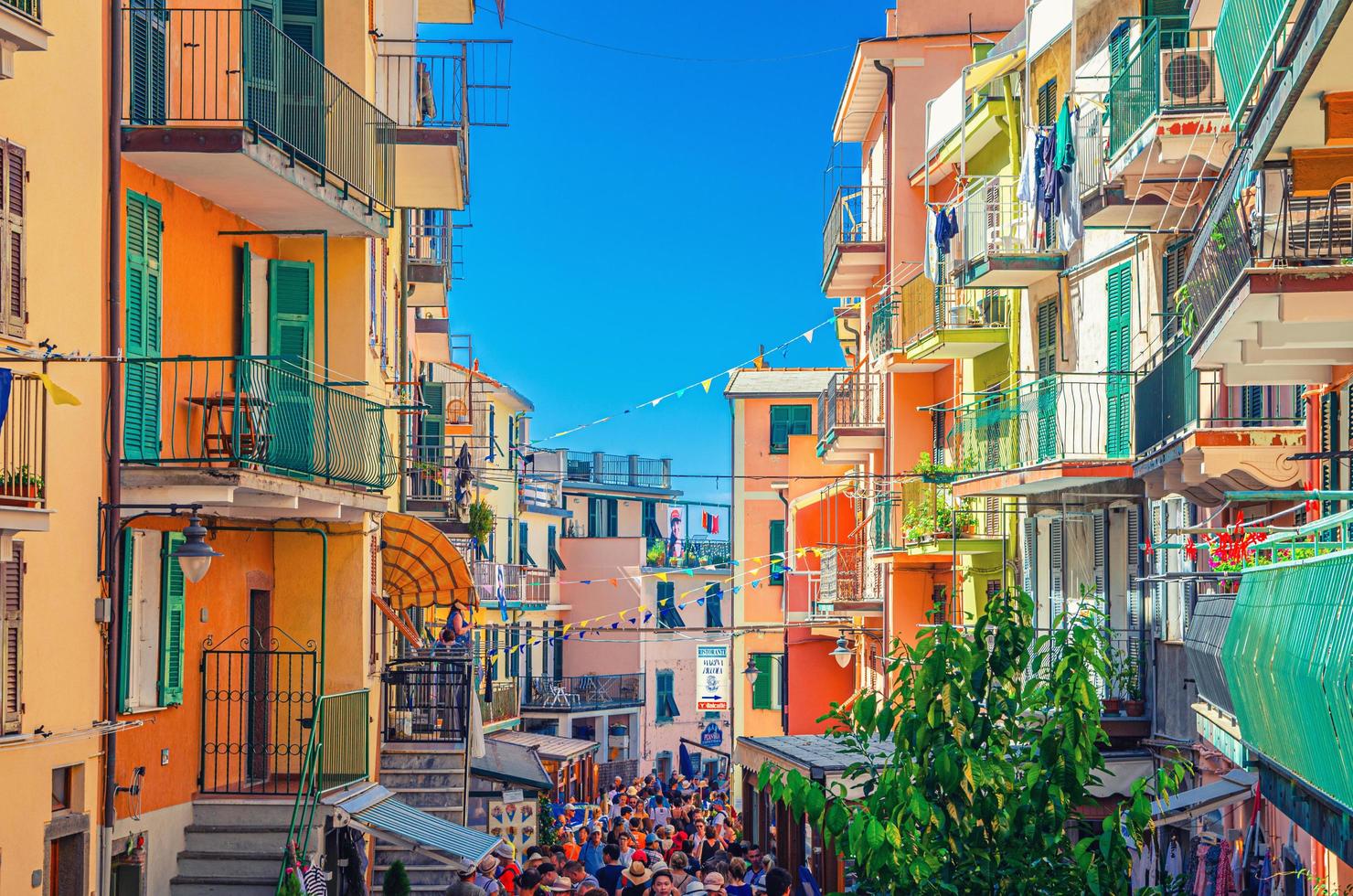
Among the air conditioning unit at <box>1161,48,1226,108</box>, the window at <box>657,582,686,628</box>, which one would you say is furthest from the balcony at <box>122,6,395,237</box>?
the window at <box>657,582,686,628</box>

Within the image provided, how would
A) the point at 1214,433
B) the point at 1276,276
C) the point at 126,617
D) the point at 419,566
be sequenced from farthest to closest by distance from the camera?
the point at 419,566, the point at 1214,433, the point at 126,617, the point at 1276,276

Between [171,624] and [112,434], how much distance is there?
8.30ft

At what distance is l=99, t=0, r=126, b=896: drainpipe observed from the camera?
14094 mm

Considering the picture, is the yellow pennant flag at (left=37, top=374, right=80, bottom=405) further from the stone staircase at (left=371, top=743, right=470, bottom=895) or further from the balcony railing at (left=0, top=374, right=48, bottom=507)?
the stone staircase at (left=371, top=743, right=470, bottom=895)

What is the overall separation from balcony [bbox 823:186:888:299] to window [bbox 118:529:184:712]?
755 inches

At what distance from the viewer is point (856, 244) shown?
33500mm

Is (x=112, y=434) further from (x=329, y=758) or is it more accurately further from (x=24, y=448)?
(x=329, y=758)

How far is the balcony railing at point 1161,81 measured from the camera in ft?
57.4

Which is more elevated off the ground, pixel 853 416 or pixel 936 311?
pixel 936 311

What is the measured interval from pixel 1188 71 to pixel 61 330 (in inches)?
426

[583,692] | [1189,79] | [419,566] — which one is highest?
[1189,79]

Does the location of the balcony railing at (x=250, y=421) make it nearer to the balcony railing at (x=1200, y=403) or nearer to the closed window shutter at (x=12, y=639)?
the closed window shutter at (x=12, y=639)

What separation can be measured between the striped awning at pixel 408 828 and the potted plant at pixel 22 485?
548 cm

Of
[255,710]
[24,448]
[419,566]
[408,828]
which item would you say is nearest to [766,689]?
[419,566]
